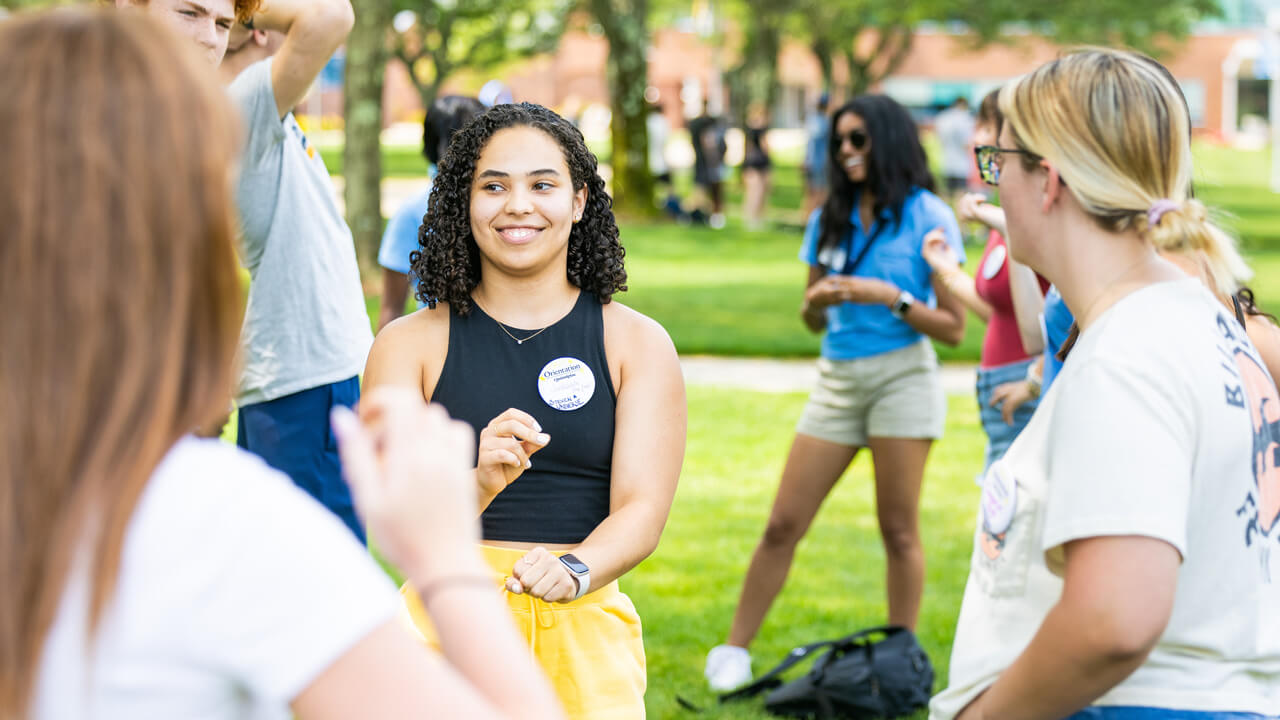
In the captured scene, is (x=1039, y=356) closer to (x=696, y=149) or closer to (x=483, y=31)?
(x=696, y=149)

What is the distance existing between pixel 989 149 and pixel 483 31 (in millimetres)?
36225

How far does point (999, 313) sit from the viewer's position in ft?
15.4

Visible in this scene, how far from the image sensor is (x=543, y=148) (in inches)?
120

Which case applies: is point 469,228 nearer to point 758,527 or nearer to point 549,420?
point 549,420

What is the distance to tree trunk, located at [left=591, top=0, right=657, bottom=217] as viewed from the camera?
21438 millimetres

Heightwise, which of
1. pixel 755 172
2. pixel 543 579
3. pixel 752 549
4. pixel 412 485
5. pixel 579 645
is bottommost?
pixel 752 549

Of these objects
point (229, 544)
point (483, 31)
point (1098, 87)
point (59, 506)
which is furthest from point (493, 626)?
point (483, 31)

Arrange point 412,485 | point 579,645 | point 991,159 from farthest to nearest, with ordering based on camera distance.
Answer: point 579,645, point 991,159, point 412,485

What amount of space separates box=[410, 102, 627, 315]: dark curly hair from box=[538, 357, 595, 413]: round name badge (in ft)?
0.78

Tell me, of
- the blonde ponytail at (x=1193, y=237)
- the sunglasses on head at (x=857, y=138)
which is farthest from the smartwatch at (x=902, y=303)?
the blonde ponytail at (x=1193, y=237)

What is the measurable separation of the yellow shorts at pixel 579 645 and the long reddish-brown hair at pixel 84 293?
151cm

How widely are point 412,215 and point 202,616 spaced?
12.4ft

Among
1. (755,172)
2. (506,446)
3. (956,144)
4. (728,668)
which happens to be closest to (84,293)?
(506,446)

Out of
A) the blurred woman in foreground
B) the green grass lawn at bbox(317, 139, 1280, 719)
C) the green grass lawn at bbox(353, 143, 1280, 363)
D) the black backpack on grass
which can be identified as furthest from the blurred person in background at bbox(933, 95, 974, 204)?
the blurred woman in foreground
